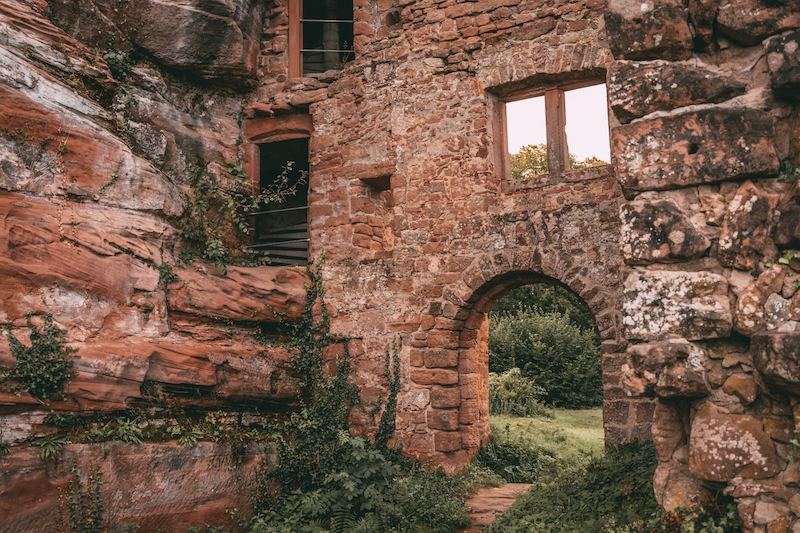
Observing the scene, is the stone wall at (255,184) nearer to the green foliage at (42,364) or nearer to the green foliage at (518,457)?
the green foliage at (42,364)

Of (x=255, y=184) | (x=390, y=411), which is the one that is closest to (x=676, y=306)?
(x=390, y=411)

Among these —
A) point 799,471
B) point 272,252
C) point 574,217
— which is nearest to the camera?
point 799,471

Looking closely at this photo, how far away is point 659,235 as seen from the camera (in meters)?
2.58

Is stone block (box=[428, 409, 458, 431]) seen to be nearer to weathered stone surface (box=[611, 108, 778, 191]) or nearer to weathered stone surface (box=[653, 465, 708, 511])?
weathered stone surface (box=[653, 465, 708, 511])

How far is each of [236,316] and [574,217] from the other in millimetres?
4068

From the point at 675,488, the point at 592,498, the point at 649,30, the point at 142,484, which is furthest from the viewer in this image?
the point at 142,484

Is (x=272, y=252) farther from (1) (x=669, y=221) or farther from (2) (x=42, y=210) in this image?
(1) (x=669, y=221)

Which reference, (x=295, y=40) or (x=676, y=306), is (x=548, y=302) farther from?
(x=676, y=306)

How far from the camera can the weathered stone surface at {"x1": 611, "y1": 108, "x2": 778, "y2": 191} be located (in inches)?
96.4

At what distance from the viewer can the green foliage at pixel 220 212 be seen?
7.65 metres

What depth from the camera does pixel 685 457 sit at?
8.50 ft

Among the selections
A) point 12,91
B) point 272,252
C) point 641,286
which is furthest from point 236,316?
point 641,286

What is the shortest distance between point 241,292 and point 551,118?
418cm

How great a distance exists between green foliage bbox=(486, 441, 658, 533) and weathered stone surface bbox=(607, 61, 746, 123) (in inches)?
106
